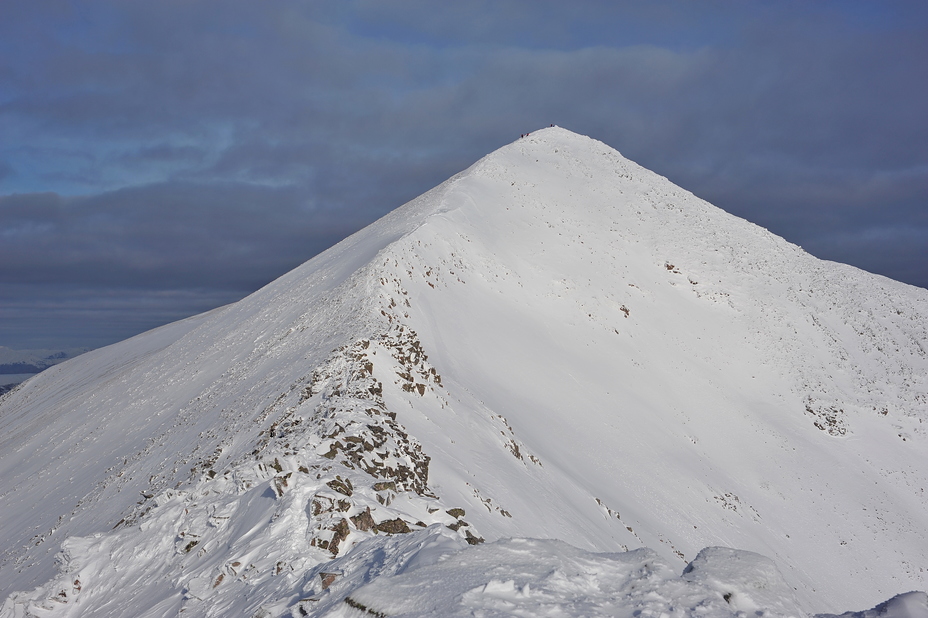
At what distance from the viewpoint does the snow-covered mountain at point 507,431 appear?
8289 mm

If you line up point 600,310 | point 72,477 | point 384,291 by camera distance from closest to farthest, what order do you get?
point 72,477, point 384,291, point 600,310

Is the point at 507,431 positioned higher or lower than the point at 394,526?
higher

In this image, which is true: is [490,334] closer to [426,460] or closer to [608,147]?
[426,460]

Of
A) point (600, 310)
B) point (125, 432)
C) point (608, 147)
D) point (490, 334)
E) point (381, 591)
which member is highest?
point (608, 147)

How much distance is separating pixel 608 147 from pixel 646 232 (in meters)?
18.6

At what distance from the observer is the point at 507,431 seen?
70.5 feet

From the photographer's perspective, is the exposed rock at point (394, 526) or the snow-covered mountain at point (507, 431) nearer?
the snow-covered mountain at point (507, 431)

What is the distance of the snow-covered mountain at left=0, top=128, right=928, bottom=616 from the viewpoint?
829 cm

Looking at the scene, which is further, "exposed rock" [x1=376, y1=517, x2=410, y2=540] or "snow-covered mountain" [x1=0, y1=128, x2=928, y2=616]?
"exposed rock" [x1=376, y1=517, x2=410, y2=540]

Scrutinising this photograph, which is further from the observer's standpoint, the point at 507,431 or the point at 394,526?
the point at 507,431

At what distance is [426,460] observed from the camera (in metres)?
14.6

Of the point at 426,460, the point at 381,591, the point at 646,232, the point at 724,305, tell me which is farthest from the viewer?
the point at 646,232

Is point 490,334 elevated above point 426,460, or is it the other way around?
point 490,334

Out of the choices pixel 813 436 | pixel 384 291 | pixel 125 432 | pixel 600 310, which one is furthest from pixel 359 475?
pixel 813 436
